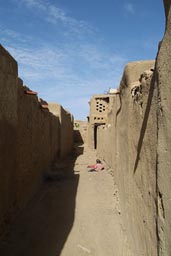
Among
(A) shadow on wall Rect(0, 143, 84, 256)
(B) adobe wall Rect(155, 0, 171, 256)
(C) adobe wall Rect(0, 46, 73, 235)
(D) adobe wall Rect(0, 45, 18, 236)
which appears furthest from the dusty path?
(B) adobe wall Rect(155, 0, 171, 256)

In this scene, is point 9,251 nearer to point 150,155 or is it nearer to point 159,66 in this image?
point 150,155

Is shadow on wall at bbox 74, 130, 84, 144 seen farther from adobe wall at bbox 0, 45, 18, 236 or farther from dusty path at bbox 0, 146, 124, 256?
adobe wall at bbox 0, 45, 18, 236

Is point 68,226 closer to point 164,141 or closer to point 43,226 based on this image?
point 43,226

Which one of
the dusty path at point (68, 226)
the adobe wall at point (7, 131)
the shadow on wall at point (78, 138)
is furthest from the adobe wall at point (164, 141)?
the shadow on wall at point (78, 138)

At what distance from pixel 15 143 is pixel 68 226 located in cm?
179

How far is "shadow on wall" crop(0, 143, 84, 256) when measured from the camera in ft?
12.4

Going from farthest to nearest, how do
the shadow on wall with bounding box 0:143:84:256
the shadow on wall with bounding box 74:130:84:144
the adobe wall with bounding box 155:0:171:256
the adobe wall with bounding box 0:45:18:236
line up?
1. the shadow on wall with bounding box 74:130:84:144
2. the adobe wall with bounding box 0:45:18:236
3. the shadow on wall with bounding box 0:143:84:256
4. the adobe wall with bounding box 155:0:171:256

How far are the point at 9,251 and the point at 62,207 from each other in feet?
6.37

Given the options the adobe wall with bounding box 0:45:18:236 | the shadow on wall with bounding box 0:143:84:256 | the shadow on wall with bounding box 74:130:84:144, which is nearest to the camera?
the shadow on wall with bounding box 0:143:84:256

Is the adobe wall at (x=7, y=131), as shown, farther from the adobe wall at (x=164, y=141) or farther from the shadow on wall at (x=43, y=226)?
the adobe wall at (x=164, y=141)

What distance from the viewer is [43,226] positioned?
4.58m

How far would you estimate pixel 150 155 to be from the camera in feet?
8.49

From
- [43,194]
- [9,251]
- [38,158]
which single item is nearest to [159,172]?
[9,251]

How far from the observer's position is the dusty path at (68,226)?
3.79 meters
